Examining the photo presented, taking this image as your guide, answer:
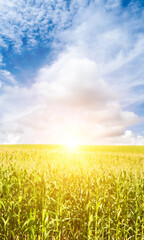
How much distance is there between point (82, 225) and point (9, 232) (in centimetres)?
222

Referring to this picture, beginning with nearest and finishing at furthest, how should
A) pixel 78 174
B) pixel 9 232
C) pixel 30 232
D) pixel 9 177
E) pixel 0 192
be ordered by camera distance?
pixel 30 232 < pixel 9 232 < pixel 0 192 < pixel 9 177 < pixel 78 174

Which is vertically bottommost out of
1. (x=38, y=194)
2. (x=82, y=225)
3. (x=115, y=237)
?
(x=115, y=237)

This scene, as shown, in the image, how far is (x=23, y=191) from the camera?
7.14 m

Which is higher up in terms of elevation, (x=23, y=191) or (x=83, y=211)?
(x=23, y=191)

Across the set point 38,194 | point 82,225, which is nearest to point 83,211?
point 82,225

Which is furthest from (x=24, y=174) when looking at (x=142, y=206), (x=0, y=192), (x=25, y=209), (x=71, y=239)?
(x=142, y=206)

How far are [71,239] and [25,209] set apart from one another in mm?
1729

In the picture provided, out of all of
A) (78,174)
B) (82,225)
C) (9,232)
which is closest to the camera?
(9,232)

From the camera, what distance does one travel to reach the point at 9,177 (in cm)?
780

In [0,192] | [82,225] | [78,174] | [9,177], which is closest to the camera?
[82,225]

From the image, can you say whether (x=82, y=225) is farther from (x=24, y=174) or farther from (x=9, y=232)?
(x=24, y=174)

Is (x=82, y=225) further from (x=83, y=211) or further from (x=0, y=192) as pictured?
(x=0, y=192)

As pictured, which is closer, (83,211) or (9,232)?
(9,232)

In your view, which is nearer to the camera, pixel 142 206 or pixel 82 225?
pixel 82 225
